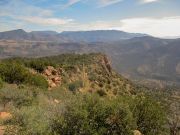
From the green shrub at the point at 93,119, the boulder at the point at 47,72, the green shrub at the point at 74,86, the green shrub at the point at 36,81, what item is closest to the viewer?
the green shrub at the point at 93,119

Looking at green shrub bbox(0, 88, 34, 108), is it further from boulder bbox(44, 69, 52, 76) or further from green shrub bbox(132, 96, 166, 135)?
boulder bbox(44, 69, 52, 76)

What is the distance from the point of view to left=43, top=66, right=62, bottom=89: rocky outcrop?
55109 millimetres

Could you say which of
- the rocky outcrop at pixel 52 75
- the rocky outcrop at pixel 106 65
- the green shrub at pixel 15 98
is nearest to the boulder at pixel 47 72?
the rocky outcrop at pixel 52 75

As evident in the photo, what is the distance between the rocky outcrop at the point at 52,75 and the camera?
5511 centimetres

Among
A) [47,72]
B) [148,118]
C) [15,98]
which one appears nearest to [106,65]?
[47,72]

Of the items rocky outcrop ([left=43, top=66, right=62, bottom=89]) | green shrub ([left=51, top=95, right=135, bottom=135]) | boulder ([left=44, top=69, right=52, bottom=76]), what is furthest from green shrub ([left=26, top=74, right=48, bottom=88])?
green shrub ([left=51, top=95, right=135, bottom=135])

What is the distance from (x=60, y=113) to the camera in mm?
19812

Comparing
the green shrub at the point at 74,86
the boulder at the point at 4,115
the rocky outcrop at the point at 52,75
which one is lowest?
the green shrub at the point at 74,86

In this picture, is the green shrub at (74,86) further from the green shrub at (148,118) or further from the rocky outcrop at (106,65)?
the rocky outcrop at (106,65)

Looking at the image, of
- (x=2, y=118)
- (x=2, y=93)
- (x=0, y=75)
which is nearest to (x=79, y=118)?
(x=2, y=118)

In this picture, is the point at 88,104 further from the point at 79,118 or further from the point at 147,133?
the point at 147,133

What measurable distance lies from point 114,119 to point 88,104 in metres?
1.85

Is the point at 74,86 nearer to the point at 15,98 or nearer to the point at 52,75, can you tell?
the point at 52,75

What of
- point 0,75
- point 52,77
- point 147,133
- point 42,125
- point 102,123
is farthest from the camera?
point 52,77
